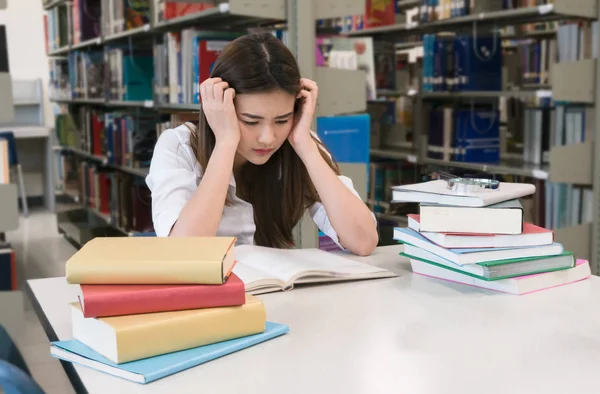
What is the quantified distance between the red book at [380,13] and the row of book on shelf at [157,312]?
11.8 feet

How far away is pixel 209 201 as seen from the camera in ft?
5.26

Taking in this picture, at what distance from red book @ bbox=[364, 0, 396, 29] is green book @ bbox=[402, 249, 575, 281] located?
329cm

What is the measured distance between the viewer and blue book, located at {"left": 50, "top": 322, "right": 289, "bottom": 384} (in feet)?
2.85

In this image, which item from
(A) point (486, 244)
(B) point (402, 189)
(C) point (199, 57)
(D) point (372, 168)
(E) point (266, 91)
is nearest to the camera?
(A) point (486, 244)

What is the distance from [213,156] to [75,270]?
29.6 inches

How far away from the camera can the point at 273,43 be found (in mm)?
1708

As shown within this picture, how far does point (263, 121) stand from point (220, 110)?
0.10 m

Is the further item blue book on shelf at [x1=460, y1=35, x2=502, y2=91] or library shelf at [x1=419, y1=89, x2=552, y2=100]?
blue book on shelf at [x1=460, y1=35, x2=502, y2=91]

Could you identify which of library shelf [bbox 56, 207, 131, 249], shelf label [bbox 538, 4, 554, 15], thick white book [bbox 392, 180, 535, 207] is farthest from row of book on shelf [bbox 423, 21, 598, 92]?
thick white book [bbox 392, 180, 535, 207]

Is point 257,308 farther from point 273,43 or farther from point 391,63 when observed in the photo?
point 391,63

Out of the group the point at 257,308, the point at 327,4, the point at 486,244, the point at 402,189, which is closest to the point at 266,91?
the point at 402,189

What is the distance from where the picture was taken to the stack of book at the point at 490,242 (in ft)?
4.06

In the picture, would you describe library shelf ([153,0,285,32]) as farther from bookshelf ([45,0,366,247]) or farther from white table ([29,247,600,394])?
white table ([29,247,600,394])

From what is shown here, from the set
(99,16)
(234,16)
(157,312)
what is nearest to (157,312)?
(157,312)
